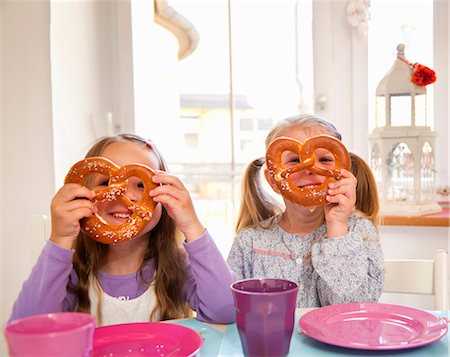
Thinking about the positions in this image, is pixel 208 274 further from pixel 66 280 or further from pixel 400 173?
pixel 400 173

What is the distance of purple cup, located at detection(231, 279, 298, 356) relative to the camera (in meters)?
0.65

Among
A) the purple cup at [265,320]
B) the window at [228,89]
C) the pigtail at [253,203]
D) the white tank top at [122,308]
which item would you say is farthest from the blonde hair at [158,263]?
the window at [228,89]

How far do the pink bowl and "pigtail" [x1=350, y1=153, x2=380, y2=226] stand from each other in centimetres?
100

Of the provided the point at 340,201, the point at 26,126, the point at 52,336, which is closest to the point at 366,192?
the point at 340,201

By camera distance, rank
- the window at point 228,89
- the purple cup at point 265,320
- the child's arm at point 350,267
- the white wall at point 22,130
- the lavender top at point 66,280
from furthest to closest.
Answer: the window at point 228,89 → the white wall at point 22,130 → the child's arm at point 350,267 → the lavender top at point 66,280 → the purple cup at point 265,320

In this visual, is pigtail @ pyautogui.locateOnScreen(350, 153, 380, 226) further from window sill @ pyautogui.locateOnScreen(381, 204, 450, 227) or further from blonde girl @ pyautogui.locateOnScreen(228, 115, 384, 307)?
window sill @ pyautogui.locateOnScreen(381, 204, 450, 227)

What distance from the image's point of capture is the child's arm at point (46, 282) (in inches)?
38.3

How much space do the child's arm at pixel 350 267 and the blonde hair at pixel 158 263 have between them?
308mm

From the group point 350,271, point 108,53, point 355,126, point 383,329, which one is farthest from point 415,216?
point 108,53

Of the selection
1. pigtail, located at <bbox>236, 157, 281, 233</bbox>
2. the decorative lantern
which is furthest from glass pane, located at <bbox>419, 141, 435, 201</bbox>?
pigtail, located at <bbox>236, 157, 281, 233</bbox>

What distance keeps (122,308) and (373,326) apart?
579 mm

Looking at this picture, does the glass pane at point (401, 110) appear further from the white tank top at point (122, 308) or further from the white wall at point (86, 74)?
the white tank top at point (122, 308)

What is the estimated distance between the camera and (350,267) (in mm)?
1070

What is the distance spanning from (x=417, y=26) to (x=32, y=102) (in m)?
1.54
